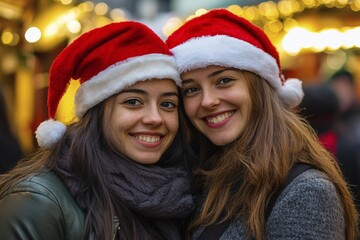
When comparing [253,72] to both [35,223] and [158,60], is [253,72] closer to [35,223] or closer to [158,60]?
[158,60]

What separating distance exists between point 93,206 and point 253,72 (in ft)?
3.43

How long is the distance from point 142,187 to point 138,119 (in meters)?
0.34

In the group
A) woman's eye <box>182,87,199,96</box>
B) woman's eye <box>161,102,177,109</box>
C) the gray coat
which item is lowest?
the gray coat

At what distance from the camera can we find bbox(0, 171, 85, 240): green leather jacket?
233 cm

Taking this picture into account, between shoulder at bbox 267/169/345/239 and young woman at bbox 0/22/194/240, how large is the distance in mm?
560

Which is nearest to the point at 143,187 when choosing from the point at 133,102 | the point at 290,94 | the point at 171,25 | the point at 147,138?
the point at 147,138

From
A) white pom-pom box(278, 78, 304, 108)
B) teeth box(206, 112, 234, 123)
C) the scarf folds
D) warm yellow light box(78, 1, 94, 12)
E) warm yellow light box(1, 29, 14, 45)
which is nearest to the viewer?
the scarf folds

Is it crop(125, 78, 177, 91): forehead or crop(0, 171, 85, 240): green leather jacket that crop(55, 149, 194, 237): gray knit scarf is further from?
crop(125, 78, 177, 91): forehead

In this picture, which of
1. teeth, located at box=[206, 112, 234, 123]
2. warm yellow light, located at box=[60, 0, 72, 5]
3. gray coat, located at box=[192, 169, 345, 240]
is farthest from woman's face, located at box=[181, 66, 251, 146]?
warm yellow light, located at box=[60, 0, 72, 5]

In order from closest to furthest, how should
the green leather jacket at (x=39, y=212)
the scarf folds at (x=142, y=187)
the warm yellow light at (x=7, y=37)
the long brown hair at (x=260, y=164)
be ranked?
the green leather jacket at (x=39, y=212) < the long brown hair at (x=260, y=164) < the scarf folds at (x=142, y=187) < the warm yellow light at (x=7, y=37)

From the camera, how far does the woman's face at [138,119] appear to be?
2791mm

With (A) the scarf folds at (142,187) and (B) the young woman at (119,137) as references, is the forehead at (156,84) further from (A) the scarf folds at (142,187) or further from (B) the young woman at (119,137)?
(A) the scarf folds at (142,187)

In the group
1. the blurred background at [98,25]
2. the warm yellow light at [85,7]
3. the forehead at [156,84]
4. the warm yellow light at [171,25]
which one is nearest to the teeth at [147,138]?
the forehead at [156,84]

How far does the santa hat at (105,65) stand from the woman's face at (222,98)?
162 mm
